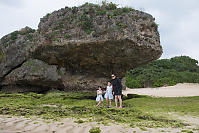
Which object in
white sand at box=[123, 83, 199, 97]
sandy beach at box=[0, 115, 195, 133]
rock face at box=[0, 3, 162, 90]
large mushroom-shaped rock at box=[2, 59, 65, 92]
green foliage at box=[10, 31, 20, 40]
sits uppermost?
green foliage at box=[10, 31, 20, 40]

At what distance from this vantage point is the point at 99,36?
8430 mm

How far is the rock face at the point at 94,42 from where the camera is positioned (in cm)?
835

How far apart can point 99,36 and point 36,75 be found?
6026mm

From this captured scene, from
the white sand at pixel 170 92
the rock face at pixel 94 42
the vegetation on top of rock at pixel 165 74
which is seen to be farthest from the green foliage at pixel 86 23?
the vegetation on top of rock at pixel 165 74

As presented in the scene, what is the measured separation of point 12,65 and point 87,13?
25.0 feet

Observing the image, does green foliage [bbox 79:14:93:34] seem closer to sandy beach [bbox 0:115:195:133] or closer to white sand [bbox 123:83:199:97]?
sandy beach [bbox 0:115:195:133]

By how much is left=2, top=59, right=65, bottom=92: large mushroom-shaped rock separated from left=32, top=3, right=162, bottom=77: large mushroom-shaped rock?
1.97m

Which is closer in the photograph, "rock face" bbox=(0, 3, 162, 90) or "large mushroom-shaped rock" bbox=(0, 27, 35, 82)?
"rock face" bbox=(0, 3, 162, 90)

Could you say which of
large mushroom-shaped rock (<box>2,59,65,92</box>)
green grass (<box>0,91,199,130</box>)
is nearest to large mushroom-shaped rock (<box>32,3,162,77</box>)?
large mushroom-shaped rock (<box>2,59,65,92</box>)

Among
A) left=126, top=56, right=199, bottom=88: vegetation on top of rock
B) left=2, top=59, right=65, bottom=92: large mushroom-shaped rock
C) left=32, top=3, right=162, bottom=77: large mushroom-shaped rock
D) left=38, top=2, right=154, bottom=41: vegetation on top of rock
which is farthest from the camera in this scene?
left=126, top=56, right=199, bottom=88: vegetation on top of rock

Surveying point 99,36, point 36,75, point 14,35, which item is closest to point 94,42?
point 99,36

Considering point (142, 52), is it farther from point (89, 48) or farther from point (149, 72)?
point (149, 72)

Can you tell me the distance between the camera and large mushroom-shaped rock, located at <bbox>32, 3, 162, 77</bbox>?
829 cm

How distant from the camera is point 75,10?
9.55 m
